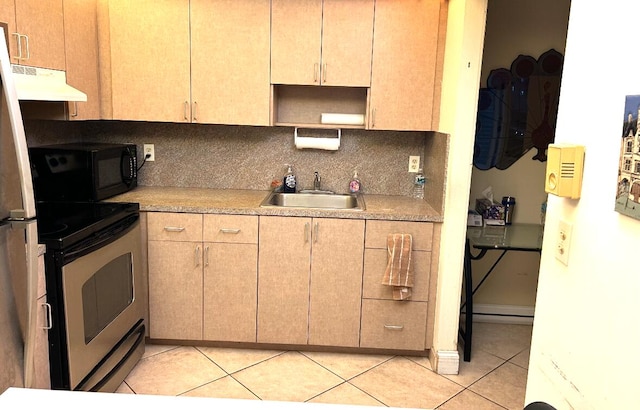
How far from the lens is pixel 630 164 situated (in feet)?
3.33

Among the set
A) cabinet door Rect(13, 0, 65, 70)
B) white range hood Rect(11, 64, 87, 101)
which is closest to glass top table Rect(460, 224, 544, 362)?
white range hood Rect(11, 64, 87, 101)

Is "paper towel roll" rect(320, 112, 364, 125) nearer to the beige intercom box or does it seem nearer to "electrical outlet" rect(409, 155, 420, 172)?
"electrical outlet" rect(409, 155, 420, 172)

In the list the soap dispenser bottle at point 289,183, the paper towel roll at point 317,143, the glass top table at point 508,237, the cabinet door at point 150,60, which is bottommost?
the glass top table at point 508,237

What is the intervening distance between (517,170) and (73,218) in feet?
8.69

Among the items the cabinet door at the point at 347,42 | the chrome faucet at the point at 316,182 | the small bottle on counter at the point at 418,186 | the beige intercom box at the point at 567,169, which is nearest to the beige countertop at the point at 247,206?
the small bottle on counter at the point at 418,186

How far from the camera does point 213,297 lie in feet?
9.50

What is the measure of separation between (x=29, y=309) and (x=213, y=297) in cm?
145

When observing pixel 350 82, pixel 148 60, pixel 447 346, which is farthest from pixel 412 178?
pixel 148 60

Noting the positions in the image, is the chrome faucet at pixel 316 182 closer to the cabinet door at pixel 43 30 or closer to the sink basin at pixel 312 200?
the sink basin at pixel 312 200

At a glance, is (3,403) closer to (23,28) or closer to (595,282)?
(595,282)

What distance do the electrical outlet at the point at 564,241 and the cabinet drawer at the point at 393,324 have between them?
158 centimetres

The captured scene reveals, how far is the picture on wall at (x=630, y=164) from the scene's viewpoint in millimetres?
992

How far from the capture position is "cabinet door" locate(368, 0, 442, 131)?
2820 mm

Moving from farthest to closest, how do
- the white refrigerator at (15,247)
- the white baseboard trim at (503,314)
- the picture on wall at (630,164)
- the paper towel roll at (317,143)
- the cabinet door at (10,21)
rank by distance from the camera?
the white baseboard trim at (503,314) → the paper towel roll at (317,143) → the cabinet door at (10,21) → the white refrigerator at (15,247) → the picture on wall at (630,164)
